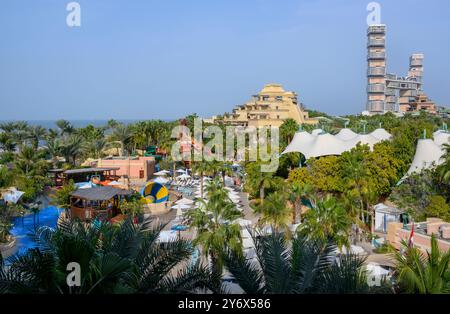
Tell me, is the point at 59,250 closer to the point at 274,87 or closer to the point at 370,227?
the point at 370,227

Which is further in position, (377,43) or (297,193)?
(377,43)

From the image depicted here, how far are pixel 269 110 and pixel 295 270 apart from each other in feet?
206

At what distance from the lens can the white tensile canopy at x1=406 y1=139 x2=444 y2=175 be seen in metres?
27.9

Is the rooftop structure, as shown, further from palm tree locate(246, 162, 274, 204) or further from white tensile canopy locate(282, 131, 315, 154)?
white tensile canopy locate(282, 131, 315, 154)

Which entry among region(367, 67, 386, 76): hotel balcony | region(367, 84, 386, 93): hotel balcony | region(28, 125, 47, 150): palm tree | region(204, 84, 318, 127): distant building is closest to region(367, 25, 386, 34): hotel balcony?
region(367, 67, 386, 76): hotel balcony

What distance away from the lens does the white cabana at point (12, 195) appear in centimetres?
2652

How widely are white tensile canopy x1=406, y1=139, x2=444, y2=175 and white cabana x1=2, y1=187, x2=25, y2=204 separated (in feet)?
76.2

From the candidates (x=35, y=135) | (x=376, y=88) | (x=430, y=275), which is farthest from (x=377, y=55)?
(x=430, y=275)

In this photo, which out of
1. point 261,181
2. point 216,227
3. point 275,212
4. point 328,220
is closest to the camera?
point 216,227

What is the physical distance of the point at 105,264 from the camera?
18.5 feet

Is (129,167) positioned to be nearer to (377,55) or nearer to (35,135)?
(35,135)
